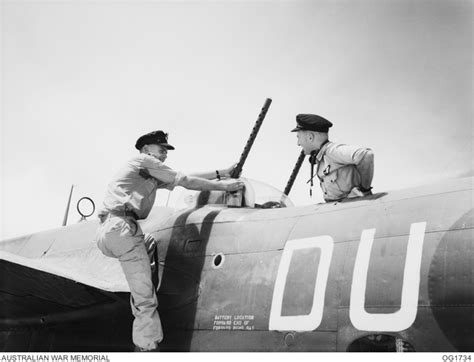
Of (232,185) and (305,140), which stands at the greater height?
(305,140)

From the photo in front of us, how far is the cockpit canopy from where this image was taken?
6004 millimetres

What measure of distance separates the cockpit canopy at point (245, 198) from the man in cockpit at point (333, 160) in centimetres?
71

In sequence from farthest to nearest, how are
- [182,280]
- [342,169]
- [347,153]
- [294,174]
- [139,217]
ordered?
1. [294,174]
2. [139,217]
3. [182,280]
4. [342,169]
5. [347,153]

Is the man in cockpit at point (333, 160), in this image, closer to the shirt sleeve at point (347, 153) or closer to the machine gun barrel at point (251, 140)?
the shirt sleeve at point (347, 153)

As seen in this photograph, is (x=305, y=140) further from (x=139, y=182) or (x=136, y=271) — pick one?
(x=136, y=271)

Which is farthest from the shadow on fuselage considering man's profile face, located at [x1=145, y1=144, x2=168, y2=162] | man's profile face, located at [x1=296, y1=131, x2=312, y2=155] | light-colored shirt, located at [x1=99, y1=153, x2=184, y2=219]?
man's profile face, located at [x1=296, y1=131, x2=312, y2=155]

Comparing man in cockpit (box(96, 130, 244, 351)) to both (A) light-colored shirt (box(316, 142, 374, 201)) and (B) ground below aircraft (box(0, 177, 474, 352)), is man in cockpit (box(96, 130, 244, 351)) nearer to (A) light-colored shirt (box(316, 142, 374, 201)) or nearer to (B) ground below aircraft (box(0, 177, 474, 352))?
(B) ground below aircraft (box(0, 177, 474, 352))

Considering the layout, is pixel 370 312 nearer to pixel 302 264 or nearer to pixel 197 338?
pixel 302 264

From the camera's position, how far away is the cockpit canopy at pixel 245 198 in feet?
19.7

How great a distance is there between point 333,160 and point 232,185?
48.2 inches

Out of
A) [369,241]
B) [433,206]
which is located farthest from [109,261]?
[433,206]

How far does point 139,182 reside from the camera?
5.48m

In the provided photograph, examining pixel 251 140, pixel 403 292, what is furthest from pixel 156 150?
pixel 403 292

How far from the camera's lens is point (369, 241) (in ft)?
13.7
